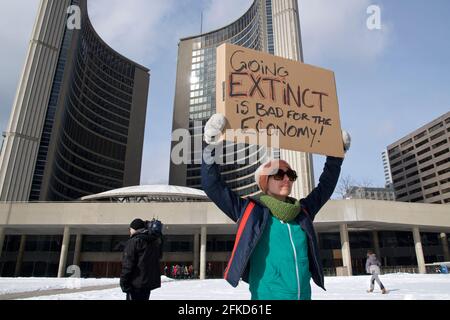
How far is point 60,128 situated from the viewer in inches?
2677

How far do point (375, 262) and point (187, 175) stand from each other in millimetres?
93170

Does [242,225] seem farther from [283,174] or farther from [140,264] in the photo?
[140,264]

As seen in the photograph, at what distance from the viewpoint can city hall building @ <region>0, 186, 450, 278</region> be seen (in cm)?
3659

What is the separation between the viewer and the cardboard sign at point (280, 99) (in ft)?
12.3

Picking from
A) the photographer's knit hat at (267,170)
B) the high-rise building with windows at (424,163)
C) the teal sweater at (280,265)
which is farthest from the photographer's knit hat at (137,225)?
the high-rise building with windows at (424,163)

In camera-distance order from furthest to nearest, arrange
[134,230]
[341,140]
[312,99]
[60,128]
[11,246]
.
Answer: [60,128] → [11,246] → [134,230] → [312,99] → [341,140]

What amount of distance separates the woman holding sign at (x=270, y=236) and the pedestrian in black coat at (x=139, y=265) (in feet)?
7.91

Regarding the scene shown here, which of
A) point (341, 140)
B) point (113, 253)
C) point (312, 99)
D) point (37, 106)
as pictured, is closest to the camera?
point (341, 140)

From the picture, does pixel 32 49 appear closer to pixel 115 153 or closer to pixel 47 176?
pixel 47 176

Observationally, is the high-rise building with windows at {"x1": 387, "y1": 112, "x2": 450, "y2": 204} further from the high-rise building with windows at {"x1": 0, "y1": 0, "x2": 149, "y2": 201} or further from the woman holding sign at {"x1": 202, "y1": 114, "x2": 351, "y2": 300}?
the woman holding sign at {"x1": 202, "y1": 114, "x2": 351, "y2": 300}

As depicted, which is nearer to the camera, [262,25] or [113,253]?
[113,253]

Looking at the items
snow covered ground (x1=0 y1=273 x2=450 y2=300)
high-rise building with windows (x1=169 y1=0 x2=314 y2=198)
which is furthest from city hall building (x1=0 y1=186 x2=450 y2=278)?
high-rise building with windows (x1=169 y1=0 x2=314 y2=198)

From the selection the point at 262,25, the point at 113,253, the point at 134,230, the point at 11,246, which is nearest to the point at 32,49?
the point at 11,246

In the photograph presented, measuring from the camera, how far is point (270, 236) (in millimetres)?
2590
